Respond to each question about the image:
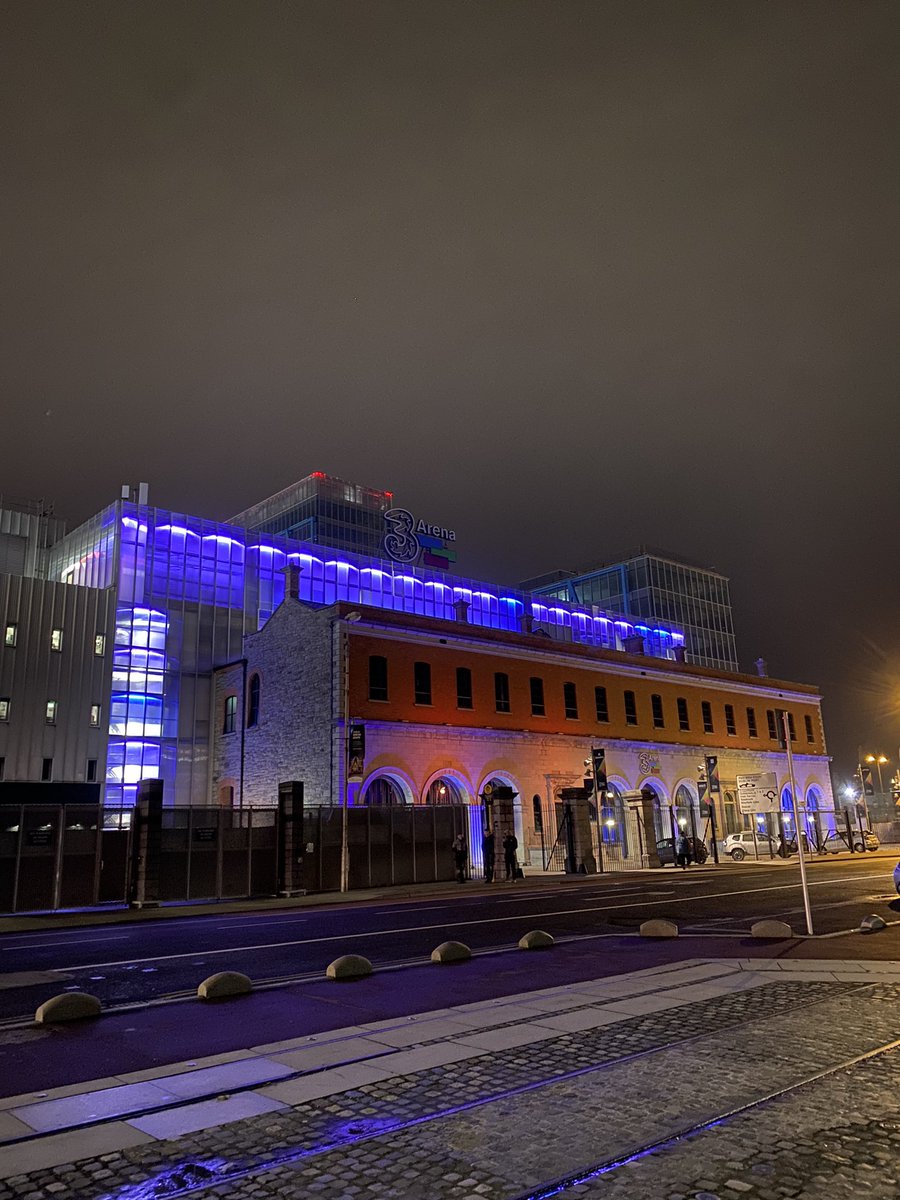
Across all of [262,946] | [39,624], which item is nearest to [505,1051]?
[262,946]

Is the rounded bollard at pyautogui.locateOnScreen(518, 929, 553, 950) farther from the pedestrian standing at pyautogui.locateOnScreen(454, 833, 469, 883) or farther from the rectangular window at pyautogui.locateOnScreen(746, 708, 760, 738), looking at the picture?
the rectangular window at pyautogui.locateOnScreen(746, 708, 760, 738)

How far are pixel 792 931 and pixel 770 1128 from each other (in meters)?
9.34

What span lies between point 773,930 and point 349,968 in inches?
261

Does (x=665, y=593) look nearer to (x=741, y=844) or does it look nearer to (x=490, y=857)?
(x=741, y=844)

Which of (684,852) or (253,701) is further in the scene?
(253,701)

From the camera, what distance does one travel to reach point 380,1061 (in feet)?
21.0

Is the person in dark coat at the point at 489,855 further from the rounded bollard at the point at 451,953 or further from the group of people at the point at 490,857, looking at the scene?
the rounded bollard at the point at 451,953

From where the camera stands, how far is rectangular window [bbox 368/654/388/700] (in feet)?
114

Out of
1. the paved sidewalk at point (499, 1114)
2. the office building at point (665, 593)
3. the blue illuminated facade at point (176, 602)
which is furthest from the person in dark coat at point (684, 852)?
the office building at point (665, 593)

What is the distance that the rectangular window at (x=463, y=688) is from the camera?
3791 cm

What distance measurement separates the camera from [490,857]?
102 ft

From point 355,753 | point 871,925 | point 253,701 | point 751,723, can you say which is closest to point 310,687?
point 355,753

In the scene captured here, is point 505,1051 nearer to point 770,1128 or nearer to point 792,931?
point 770,1128

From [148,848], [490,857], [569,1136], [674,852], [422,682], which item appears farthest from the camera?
[674,852]
